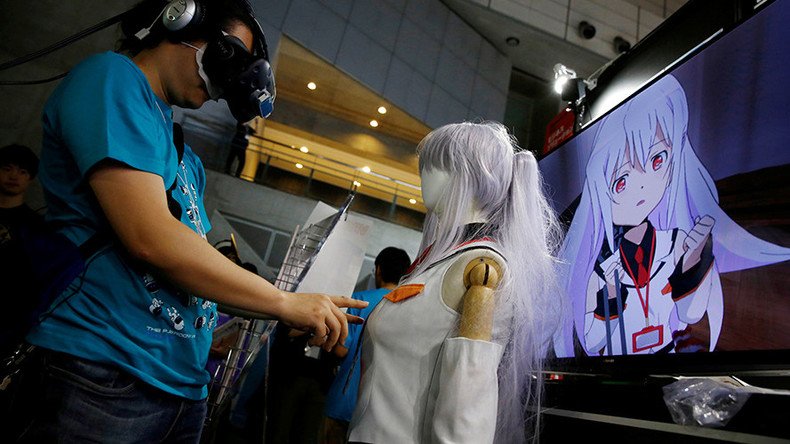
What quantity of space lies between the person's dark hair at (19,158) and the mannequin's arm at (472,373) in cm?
339

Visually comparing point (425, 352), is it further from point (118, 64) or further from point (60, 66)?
point (60, 66)

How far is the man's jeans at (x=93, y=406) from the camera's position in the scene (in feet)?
2.89

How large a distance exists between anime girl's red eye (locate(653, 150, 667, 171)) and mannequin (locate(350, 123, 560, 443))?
0.50 meters

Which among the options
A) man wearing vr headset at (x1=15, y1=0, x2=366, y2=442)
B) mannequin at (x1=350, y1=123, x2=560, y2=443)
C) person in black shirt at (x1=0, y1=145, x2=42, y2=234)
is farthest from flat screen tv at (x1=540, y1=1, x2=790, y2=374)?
person in black shirt at (x1=0, y1=145, x2=42, y2=234)

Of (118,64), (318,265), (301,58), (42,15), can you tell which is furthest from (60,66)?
(118,64)

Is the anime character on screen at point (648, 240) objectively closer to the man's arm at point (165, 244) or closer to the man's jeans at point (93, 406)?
the man's arm at point (165, 244)

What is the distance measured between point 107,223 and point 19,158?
2.99 meters

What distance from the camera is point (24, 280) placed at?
88 centimetres

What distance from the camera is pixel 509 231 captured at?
1.42 meters

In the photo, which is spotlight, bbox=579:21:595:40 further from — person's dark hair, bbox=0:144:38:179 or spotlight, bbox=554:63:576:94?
person's dark hair, bbox=0:144:38:179

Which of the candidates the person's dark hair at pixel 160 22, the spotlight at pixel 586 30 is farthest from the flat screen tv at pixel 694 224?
the spotlight at pixel 586 30

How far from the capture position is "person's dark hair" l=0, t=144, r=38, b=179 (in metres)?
3.14

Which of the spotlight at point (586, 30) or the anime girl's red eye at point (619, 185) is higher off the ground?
the spotlight at point (586, 30)

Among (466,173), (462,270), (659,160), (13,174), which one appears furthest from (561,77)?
(13,174)
